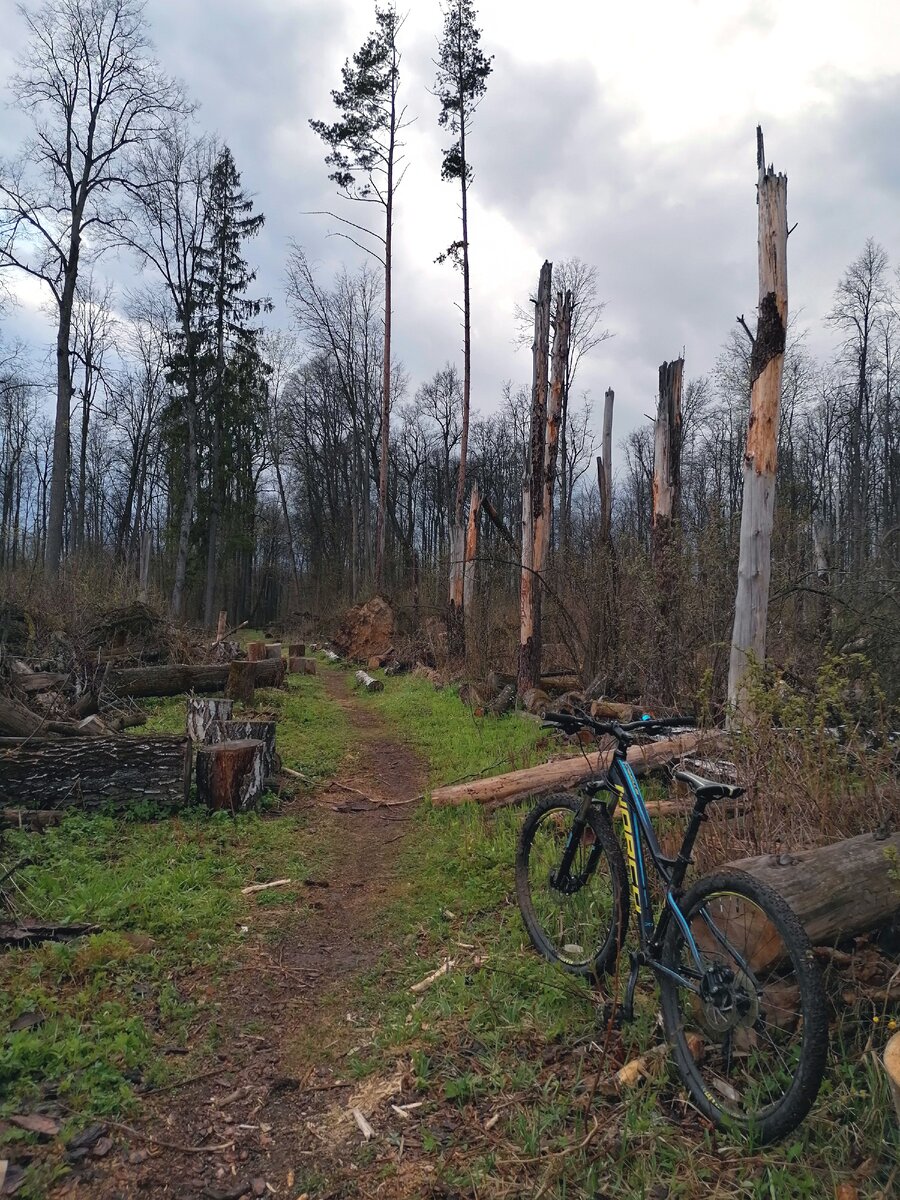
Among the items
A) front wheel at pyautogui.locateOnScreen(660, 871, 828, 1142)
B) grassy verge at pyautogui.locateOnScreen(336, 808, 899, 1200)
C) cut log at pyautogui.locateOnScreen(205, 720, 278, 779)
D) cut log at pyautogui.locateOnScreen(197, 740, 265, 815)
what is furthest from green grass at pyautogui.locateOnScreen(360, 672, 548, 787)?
front wheel at pyautogui.locateOnScreen(660, 871, 828, 1142)

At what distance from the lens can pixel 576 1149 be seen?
8.41 ft

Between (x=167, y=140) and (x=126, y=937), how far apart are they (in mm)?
24907

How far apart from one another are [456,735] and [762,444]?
5.05m

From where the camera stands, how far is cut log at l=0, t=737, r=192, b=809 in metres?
5.93

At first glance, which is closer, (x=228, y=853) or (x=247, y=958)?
(x=247, y=958)

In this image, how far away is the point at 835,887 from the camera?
300 cm

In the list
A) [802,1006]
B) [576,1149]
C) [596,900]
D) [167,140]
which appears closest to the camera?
[802,1006]

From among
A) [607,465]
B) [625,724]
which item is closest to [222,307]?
[607,465]

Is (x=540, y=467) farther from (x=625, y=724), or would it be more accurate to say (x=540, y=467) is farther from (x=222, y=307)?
→ (x=222, y=307)

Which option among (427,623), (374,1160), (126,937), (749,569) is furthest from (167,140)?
(374,1160)

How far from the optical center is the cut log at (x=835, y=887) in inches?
116

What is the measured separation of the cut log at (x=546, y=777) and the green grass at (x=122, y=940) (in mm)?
1447

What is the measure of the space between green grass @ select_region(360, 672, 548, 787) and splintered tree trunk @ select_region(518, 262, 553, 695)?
1309 mm

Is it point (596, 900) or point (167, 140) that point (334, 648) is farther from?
point (596, 900)
